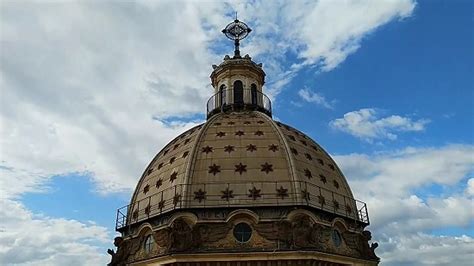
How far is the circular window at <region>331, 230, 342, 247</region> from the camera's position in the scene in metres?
41.4

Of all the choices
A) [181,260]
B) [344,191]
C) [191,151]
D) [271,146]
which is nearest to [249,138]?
[271,146]

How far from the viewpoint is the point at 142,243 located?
4200cm

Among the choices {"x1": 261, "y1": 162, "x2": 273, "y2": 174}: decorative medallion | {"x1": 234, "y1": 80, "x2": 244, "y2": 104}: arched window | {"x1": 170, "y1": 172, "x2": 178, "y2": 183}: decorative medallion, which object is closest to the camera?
{"x1": 261, "y1": 162, "x2": 273, "y2": 174}: decorative medallion

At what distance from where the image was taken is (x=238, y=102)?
175 feet

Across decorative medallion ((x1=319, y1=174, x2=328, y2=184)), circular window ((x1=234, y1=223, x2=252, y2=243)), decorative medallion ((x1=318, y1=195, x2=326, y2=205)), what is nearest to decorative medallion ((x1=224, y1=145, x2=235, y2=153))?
circular window ((x1=234, y1=223, x2=252, y2=243))

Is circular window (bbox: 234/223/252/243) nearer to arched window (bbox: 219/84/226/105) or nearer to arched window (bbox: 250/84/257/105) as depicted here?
arched window (bbox: 250/84/257/105)

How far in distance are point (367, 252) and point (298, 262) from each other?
8.77 meters

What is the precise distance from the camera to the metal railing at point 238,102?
53000 millimetres

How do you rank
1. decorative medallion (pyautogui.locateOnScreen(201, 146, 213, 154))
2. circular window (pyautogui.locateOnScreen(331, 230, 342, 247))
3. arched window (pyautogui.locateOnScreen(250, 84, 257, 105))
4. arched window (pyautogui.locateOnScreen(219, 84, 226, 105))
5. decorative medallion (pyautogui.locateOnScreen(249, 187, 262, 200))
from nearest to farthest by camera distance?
decorative medallion (pyautogui.locateOnScreen(249, 187, 262, 200)) < circular window (pyautogui.locateOnScreen(331, 230, 342, 247)) < decorative medallion (pyautogui.locateOnScreen(201, 146, 213, 154)) < arched window (pyautogui.locateOnScreen(250, 84, 257, 105)) < arched window (pyautogui.locateOnScreen(219, 84, 226, 105))

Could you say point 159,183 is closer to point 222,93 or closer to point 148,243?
point 148,243

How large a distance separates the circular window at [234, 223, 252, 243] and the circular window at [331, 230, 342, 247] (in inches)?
269

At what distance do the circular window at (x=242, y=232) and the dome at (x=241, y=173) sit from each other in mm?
1602

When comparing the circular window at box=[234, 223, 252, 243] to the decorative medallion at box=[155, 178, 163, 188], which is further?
the decorative medallion at box=[155, 178, 163, 188]

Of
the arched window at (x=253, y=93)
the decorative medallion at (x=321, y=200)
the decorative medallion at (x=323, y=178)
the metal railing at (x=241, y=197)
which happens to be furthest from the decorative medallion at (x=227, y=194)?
the arched window at (x=253, y=93)
